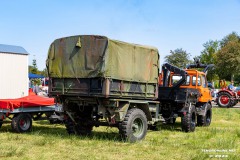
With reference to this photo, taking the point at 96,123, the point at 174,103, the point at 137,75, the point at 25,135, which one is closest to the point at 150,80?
the point at 137,75

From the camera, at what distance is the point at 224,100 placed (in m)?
27.1

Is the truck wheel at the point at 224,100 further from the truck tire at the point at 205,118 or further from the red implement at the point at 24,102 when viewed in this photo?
the red implement at the point at 24,102

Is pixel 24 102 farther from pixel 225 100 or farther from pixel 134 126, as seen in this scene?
pixel 225 100

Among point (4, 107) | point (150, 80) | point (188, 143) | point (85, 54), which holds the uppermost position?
point (85, 54)

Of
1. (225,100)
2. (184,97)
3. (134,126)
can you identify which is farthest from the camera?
(225,100)

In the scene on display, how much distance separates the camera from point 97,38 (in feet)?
33.4

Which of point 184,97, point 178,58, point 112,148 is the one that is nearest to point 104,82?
point 112,148

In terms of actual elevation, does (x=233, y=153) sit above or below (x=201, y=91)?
below

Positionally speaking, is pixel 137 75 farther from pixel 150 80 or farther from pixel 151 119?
pixel 151 119

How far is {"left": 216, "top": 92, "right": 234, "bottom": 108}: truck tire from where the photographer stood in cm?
2675

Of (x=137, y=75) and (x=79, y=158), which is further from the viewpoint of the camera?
(x=137, y=75)

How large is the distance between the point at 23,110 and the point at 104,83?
3787mm

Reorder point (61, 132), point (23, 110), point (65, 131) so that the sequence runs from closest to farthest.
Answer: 1. point (23, 110)
2. point (61, 132)
3. point (65, 131)

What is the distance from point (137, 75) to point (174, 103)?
358cm
